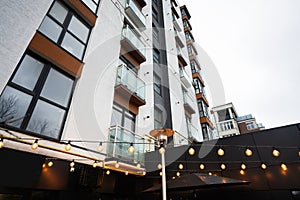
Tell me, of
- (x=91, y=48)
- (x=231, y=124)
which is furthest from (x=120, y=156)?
(x=231, y=124)

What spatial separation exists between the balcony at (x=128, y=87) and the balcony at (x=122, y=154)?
2.00 m

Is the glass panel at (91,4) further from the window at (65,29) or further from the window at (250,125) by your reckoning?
the window at (250,125)

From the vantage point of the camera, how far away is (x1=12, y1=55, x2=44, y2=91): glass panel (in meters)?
4.47

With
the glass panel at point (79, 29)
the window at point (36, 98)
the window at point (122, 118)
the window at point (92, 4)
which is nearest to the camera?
the window at point (36, 98)

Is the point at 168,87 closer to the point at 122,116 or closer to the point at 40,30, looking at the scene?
the point at 122,116

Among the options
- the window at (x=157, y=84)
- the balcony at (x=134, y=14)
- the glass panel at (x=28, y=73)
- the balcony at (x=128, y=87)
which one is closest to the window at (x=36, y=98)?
the glass panel at (x=28, y=73)

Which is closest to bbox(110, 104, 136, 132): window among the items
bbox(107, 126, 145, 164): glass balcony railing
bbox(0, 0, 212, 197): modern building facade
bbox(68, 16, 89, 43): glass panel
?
bbox(0, 0, 212, 197): modern building facade

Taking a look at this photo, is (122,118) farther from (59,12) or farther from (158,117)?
(59,12)

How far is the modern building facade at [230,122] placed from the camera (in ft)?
107

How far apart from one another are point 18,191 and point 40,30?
4.41 m

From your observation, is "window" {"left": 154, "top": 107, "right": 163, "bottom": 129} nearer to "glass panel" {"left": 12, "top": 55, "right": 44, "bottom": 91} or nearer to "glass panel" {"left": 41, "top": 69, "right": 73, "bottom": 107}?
"glass panel" {"left": 41, "top": 69, "right": 73, "bottom": 107}

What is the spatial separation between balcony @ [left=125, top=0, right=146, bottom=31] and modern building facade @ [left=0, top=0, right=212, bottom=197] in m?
0.06

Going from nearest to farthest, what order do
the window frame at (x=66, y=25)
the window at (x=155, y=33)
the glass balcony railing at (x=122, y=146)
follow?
the window frame at (x=66, y=25) < the glass balcony railing at (x=122, y=146) < the window at (x=155, y=33)

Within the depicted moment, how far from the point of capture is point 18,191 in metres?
3.81
